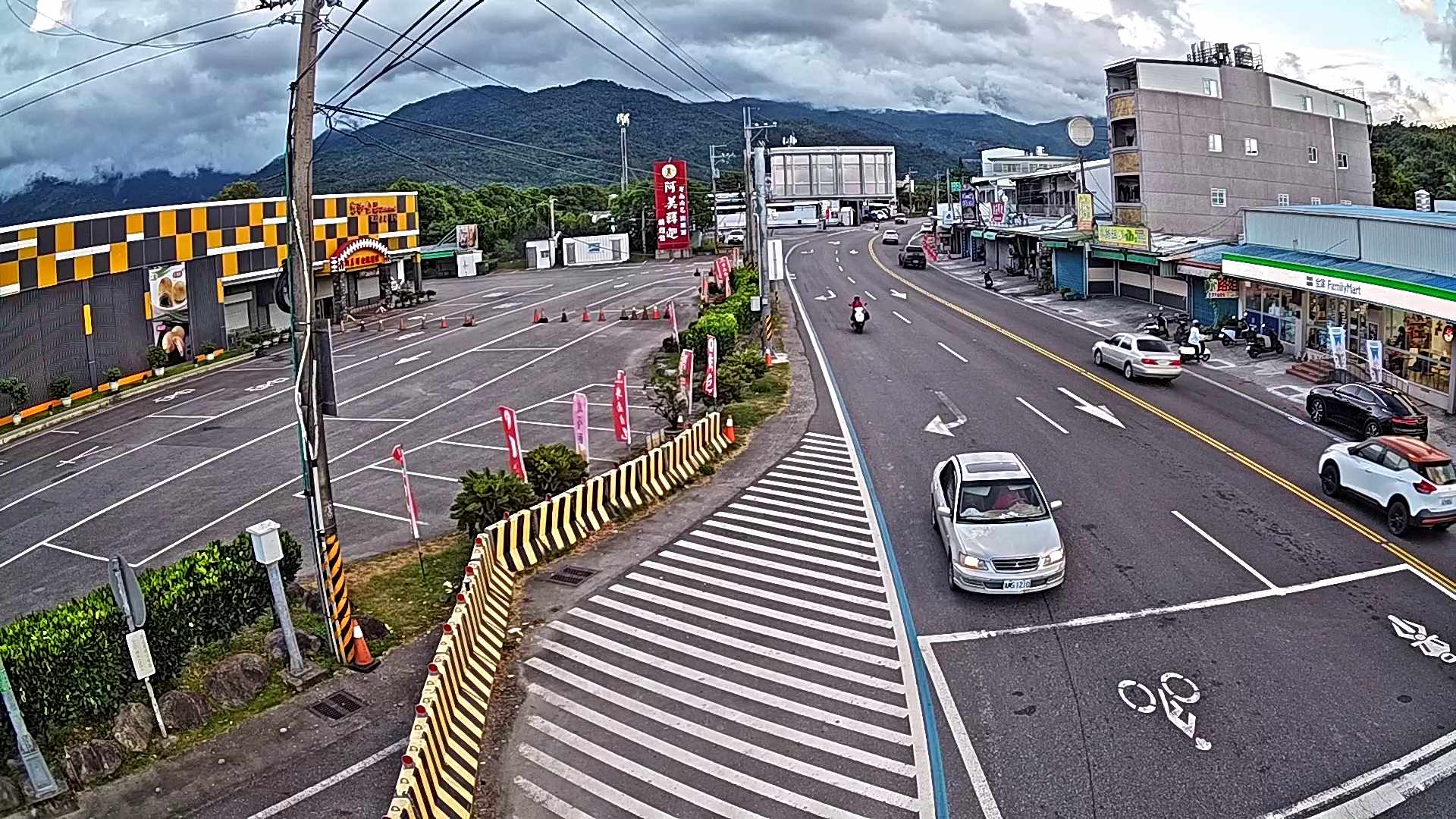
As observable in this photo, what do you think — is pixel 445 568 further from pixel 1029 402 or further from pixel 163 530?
pixel 1029 402

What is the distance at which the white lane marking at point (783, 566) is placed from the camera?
59.0ft

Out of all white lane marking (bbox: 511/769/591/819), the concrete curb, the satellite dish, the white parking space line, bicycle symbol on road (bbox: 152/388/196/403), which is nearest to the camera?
white lane marking (bbox: 511/769/591/819)

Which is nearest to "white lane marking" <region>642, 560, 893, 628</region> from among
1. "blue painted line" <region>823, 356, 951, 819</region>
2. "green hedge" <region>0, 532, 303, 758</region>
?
"blue painted line" <region>823, 356, 951, 819</region>

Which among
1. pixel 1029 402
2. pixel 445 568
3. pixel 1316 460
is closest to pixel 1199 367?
pixel 1029 402

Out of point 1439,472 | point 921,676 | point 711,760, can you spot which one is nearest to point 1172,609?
point 921,676

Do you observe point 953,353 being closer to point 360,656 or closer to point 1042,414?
point 1042,414

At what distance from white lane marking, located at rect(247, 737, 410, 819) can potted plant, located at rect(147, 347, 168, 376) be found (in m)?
35.3

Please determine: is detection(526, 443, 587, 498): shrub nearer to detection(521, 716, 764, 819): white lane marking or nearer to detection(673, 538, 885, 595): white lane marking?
detection(673, 538, 885, 595): white lane marking

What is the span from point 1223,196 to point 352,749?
5465cm

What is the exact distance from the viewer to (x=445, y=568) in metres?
19.3

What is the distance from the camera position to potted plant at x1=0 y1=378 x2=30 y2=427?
34.8 metres

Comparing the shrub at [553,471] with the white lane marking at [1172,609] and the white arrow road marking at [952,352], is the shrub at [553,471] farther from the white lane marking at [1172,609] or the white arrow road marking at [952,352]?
the white arrow road marking at [952,352]

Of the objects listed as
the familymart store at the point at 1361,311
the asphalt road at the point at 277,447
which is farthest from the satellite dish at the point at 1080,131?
the asphalt road at the point at 277,447

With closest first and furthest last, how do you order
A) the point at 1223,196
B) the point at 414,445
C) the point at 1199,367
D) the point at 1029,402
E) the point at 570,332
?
1. the point at 414,445
2. the point at 1029,402
3. the point at 1199,367
4. the point at 570,332
5. the point at 1223,196
